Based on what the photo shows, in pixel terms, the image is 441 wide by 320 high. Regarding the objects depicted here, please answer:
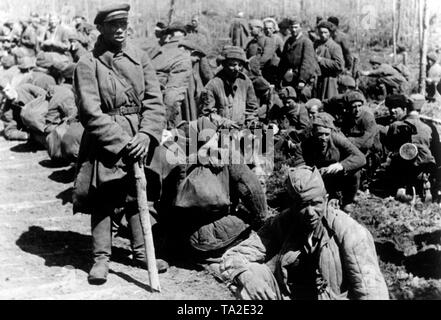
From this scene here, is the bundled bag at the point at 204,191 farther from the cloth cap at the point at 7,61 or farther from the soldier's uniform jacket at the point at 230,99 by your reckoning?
the cloth cap at the point at 7,61

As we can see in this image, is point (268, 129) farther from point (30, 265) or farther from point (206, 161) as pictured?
point (30, 265)

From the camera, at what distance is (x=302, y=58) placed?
10.7m

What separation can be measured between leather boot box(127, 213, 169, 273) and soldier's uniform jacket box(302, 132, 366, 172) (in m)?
2.09

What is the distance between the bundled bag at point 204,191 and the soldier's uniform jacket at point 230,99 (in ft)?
5.57

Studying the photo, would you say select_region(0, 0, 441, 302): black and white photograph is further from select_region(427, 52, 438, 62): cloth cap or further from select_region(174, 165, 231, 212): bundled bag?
select_region(427, 52, 438, 62): cloth cap

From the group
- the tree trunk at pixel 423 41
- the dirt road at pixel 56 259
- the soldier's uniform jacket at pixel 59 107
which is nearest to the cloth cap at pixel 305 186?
the dirt road at pixel 56 259

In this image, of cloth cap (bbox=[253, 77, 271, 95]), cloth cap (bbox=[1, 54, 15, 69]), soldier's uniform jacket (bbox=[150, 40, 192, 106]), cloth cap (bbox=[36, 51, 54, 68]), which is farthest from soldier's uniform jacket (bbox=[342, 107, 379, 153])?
cloth cap (bbox=[1, 54, 15, 69])

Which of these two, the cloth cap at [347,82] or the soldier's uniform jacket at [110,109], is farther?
the cloth cap at [347,82]

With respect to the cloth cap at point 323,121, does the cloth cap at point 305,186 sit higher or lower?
higher

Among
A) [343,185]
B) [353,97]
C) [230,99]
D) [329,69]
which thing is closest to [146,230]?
[343,185]

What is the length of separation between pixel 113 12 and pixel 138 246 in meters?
1.95

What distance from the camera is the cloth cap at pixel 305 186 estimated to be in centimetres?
417

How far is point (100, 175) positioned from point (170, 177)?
1040mm
